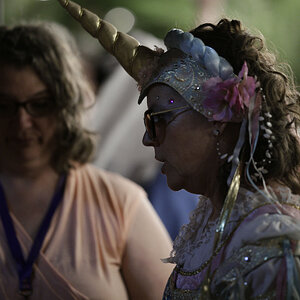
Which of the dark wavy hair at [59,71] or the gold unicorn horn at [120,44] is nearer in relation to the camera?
the gold unicorn horn at [120,44]

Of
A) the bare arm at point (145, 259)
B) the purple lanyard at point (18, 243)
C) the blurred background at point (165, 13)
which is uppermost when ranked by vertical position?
the blurred background at point (165, 13)

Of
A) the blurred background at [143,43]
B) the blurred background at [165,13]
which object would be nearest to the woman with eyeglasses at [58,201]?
the blurred background at [143,43]

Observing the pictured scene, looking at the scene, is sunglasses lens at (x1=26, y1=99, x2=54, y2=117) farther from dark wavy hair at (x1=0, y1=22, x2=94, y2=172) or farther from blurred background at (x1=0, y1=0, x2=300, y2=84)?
blurred background at (x1=0, y1=0, x2=300, y2=84)

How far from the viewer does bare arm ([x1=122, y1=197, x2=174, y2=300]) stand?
2.44 meters

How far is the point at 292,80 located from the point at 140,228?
1109mm

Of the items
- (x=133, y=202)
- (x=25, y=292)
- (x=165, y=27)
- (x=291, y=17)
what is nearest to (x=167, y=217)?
(x=133, y=202)

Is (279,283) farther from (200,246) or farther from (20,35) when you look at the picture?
(20,35)

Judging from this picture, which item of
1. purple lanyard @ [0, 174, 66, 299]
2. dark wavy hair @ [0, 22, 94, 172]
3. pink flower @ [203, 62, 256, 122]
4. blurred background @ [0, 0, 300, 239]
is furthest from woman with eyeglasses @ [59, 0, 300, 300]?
dark wavy hair @ [0, 22, 94, 172]

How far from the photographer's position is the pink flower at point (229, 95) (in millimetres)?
1557

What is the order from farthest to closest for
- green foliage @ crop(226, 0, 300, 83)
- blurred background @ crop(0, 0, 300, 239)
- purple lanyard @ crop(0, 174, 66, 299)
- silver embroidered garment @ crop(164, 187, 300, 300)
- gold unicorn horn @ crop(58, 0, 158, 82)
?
green foliage @ crop(226, 0, 300, 83) → blurred background @ crop(0, 0, 300, 239) → purple lanyard @ crop(0, 174, 66, 299) → gold unicorn horn @ crop(58, 0, 158, 82) → silver embroidered garment @ crop(164, 187, 300, 300)

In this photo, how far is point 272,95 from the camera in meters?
1.63

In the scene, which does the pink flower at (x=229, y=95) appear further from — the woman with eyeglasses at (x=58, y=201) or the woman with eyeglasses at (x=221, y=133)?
the woman with eyeglasses at (x=58, y=201)

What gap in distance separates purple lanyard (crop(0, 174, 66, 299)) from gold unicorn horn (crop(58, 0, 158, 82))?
1005 mm

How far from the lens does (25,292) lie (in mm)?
2326
